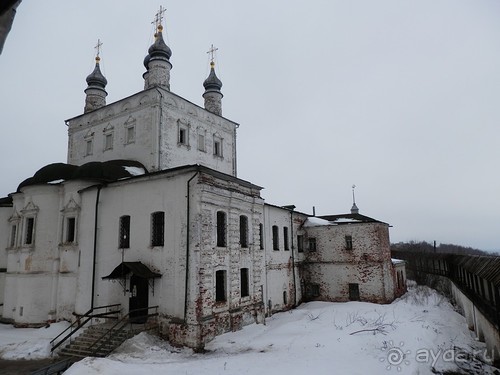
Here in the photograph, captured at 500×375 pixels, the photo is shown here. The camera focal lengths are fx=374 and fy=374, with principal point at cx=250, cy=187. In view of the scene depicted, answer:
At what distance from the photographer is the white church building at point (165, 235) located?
15422 mm

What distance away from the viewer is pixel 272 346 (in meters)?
14.3

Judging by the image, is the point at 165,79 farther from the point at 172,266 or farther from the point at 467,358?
the point at 467,358

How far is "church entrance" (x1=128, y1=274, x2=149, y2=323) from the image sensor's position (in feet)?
52.1

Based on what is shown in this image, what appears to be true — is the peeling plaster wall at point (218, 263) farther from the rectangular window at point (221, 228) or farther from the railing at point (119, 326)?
the railing at point (119, 326)

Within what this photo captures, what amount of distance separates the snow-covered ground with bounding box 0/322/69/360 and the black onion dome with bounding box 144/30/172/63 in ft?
52.5

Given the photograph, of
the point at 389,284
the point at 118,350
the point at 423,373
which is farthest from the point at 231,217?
the point at 389,284

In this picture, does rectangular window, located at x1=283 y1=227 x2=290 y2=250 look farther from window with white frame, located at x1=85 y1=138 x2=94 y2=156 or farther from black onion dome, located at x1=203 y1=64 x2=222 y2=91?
window with white frame, located at x1=85 y1=138 x2=94 y2=156

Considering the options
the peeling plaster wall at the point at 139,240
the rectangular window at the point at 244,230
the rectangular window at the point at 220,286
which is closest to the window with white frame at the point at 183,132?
the peeling plaster wall at the point at 139,240

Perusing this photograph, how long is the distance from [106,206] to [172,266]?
4994mm

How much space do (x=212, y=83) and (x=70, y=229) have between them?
14.6 metres

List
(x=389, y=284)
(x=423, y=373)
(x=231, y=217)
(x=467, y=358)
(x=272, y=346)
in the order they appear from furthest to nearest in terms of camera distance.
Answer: (x=389, y=284) < (x=231, y=217) < (x=272, y=346) < (x=467, y=358) < (x=423, y=373)

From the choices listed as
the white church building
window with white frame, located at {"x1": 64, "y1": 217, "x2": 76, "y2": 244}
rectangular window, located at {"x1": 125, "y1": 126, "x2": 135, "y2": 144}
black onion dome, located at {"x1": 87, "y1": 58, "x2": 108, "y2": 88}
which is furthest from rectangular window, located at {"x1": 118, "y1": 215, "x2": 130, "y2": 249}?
black onion dome, located at {"x1": 87, "y1": 58, "x2": 108, "y2": 88}

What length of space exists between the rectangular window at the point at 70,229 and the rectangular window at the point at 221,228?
7.53 m

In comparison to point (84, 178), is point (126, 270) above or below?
below
